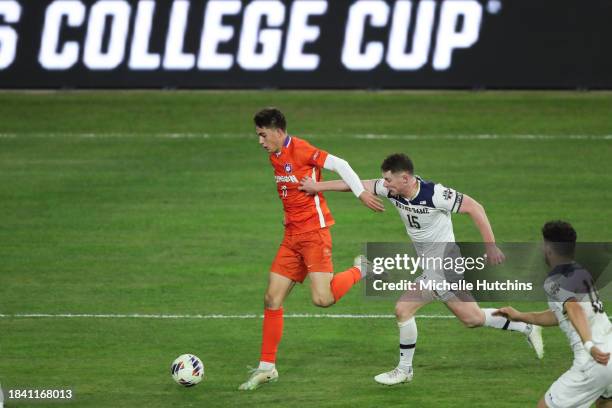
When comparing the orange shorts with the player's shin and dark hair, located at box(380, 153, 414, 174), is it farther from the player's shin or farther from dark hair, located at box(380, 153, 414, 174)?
dark hair, located at box(380, 153, 414, 174)

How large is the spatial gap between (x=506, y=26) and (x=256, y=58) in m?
5.30

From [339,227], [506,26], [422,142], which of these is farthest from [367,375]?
[506,26]

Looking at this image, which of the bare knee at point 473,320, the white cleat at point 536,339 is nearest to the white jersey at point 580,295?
the bare knee at point 473,320

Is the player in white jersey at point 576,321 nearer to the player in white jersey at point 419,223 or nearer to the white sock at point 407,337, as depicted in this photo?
the player in white jersey at point 419,223

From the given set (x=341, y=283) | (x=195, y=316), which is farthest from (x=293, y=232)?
(x=195, y=316)

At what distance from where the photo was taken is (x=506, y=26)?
25.9 meters

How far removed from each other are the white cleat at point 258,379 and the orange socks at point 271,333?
113 mm

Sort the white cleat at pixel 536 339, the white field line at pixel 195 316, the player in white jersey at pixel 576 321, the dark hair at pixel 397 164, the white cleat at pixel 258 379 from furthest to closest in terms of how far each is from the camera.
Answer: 1. the white field line at pixel 195 316
2. the white cleat at pixel 536 339
3. the white cleat at pixel 258 379
4. the dark hair at pixel 397 164
5. the player in white jersey at pixel 576 321

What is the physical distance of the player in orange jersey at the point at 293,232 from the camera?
11.6m

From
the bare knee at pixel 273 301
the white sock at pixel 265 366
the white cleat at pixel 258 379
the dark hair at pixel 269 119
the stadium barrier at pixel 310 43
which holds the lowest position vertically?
the white cleat at pixel 258 379

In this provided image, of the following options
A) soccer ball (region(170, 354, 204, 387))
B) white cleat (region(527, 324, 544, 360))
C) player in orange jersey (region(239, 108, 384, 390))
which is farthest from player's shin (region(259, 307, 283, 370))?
white cleat (region(527, 324, 544, 360))

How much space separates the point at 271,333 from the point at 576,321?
12.0 feet

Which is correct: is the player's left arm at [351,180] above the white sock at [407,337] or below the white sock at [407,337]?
above

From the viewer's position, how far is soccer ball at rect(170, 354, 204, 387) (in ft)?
37.4
